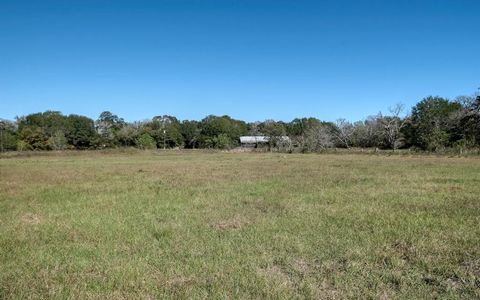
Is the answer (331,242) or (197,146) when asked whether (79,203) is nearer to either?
(331,242)

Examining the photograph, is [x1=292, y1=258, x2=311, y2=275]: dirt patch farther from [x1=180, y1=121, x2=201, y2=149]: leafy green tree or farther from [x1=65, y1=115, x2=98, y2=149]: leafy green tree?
[x1=180, y1=121, x2=201, y2=149]: leafy green tree

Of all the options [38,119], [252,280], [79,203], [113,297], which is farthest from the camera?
[38,119]

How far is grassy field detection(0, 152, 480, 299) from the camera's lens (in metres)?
5.59

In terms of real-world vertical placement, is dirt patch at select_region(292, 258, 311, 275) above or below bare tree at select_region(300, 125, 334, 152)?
below

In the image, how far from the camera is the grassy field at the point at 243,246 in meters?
5.59

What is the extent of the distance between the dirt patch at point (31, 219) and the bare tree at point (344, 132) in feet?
295

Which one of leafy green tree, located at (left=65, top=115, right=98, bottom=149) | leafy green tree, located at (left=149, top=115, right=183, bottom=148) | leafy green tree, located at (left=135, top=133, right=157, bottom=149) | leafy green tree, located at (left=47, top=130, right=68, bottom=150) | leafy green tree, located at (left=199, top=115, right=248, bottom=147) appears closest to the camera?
leafy green tree, located at (left=47, top=130, right=68, bottom=150)

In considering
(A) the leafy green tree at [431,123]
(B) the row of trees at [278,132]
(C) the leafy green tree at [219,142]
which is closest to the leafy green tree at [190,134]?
(B) the row of trees at [278,132]

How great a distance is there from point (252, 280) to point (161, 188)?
11.9 metres

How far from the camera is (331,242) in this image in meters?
7.87

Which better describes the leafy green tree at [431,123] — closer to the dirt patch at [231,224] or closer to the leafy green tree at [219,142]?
the leafy green tree at [219,142]

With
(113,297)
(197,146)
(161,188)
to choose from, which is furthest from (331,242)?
(197,146)

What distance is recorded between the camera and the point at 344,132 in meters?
98.5

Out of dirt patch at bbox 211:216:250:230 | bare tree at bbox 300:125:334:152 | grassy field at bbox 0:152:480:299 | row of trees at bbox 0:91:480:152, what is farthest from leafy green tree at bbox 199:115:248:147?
dirt patch at bbox 211:216:250:230
